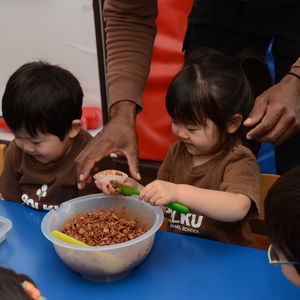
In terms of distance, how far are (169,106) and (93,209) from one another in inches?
14.4

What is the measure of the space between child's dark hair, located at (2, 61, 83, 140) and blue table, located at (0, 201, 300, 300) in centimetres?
39

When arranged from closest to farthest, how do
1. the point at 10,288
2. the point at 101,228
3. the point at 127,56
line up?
1. the point at 10,288
2. the point at 101,228
3. the point at 127,56

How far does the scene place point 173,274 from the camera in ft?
2.88

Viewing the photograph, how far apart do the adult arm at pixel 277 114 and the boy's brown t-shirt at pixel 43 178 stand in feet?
1.80

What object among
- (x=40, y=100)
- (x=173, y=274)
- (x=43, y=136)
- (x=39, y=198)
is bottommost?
(x=39, y=198)

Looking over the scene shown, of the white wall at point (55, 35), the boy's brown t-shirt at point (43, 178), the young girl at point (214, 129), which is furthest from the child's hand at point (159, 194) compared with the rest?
the white wall at point (55, 35)

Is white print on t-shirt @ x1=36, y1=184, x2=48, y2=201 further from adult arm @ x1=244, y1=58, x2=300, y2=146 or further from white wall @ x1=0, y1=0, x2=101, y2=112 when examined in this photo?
white wall @ x1=0, y1=0, x2=101, y2=112

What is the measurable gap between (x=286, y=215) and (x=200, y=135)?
0.52m

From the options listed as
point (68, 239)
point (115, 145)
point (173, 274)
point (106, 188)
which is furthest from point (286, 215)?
point (115, 145)

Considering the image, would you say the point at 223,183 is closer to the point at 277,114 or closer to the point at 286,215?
the point at 277,114

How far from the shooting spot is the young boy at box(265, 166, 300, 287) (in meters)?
0.63

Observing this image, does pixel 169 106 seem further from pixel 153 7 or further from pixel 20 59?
pixel 20 59

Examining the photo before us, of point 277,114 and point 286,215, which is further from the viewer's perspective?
point 277,114

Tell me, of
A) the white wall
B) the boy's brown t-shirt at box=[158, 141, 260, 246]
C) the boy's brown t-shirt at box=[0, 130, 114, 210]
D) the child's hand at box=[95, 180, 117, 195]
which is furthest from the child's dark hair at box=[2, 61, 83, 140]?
the white wall
